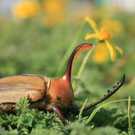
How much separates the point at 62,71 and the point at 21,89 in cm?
85

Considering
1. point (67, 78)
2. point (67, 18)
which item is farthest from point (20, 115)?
point (67, 18)

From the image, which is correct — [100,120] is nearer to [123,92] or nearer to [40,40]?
[123,92]

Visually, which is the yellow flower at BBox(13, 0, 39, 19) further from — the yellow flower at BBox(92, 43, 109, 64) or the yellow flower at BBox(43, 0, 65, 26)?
the yellow flower at BBox(92, 43, 109, 64)

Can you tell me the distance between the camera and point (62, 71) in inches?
173

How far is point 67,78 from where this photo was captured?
368 cm

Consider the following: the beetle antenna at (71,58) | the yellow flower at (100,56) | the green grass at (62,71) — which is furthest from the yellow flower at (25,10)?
the beetle antenna at (71,58)

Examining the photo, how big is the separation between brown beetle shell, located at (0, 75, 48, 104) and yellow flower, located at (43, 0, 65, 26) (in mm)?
8389

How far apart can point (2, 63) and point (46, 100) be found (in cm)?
334

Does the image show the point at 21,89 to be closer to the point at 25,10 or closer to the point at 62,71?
the point at 62,71

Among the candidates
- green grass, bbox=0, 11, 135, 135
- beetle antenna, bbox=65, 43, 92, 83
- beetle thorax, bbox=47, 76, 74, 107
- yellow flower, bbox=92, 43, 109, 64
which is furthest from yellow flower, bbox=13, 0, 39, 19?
beetle thorax, bbox=47, 76, 74, 107

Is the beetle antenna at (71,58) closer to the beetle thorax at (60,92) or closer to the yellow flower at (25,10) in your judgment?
the beetle thorax at (60,92)

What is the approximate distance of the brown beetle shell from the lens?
11.6ft

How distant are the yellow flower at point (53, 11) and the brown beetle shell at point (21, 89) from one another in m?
8.39

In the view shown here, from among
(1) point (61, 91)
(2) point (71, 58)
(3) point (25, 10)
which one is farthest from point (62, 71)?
(3) point (25, 10)
